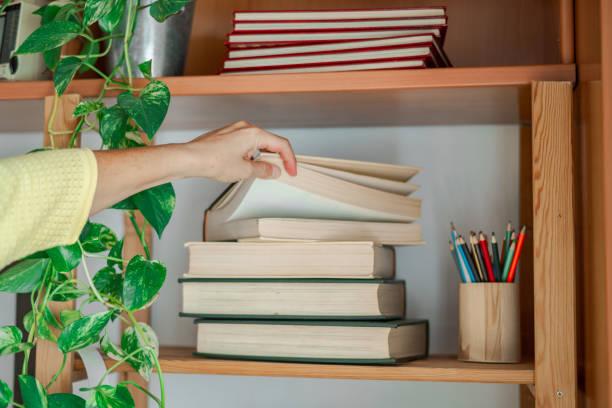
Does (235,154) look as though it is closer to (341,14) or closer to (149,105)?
(149,105)

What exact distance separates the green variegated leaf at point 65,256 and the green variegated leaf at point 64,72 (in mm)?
215

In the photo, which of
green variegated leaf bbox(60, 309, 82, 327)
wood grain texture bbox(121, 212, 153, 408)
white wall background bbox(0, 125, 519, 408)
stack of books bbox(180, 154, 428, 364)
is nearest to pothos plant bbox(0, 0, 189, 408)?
green variegated leaf bbox(60, 309, 82, 327)

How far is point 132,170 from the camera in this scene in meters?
0.89

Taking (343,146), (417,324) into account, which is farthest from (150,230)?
(417,324)

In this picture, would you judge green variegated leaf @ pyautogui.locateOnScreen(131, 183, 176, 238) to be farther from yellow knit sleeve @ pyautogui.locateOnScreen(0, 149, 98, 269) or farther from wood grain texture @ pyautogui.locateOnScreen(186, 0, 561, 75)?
wood grain texture @ pyautogui.locateOnScreen(186, 0, 561, 75)

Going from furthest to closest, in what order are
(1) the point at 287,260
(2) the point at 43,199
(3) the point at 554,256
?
(1) the point at 287,260
(3) the point at 554,256
(2) the point at 43,199

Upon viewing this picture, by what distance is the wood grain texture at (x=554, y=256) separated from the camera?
38.2 inches

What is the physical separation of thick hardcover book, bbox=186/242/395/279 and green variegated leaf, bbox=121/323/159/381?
0.11 meters

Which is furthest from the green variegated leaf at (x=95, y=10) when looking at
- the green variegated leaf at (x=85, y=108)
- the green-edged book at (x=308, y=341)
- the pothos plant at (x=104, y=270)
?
the green-edged book at (x=308, y=341)

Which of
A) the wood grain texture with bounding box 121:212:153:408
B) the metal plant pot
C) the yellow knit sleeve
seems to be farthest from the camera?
the wood grain texture with bounding box 121:212:153:408

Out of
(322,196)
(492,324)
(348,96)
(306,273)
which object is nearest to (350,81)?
(348,96)

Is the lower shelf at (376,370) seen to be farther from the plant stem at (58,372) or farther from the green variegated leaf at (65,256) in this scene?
the green variegated leaf at (65,256)

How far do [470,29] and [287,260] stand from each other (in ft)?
1.89

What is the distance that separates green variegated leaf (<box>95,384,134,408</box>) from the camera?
99 centimetres
